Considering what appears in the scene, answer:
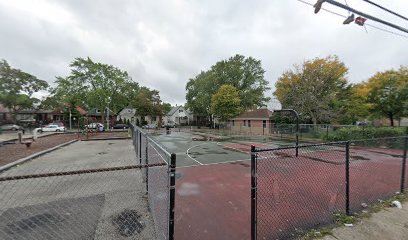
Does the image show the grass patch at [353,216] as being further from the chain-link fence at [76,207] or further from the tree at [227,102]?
the tree at [227,102]

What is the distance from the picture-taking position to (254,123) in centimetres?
3300

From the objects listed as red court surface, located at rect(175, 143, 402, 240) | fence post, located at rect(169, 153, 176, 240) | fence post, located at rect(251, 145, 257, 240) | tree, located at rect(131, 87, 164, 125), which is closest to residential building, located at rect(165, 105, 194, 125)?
tree, located at rect(131, 87, 164, 125)

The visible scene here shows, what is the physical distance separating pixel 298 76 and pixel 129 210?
86.8ft

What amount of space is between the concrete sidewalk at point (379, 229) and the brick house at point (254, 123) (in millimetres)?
23895

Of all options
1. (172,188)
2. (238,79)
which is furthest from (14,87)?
(172,188)

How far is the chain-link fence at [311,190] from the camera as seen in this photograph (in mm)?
3510

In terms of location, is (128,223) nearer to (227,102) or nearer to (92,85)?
(227,102)

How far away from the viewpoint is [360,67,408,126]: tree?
66.7 feet

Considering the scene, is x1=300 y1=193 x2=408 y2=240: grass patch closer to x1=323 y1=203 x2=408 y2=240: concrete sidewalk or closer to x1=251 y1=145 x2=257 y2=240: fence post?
x1=323 y1=203 x2=408 y2=240: concrete sidewalk

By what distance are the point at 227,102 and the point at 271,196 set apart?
98.1ft

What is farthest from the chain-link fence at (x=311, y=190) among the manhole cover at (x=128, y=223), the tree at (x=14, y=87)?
the tree at (x=14, y=87)

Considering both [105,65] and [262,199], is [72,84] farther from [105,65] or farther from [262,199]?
[262,199]

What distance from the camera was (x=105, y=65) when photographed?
34281 millimetres

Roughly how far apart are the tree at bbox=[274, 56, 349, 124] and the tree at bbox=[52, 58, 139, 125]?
29364 mm
